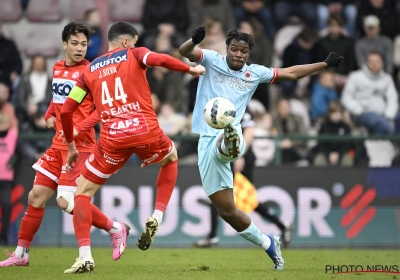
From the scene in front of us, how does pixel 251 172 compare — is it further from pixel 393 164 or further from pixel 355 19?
pixel 355 19

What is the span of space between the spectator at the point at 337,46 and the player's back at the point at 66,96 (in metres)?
7.93

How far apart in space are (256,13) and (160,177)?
346 inches

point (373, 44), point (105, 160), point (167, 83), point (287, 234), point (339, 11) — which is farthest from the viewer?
point (339, 11)

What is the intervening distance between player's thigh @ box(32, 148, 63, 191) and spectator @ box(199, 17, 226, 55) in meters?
7.16

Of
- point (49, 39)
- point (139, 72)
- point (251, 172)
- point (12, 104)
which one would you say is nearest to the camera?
point (139, 72)

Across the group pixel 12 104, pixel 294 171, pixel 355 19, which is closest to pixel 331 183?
pixel 294 171

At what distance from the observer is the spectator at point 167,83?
16078 mm

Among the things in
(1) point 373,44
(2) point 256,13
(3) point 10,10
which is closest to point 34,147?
(3) point 10,10

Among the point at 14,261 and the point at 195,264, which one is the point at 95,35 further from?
the point at 14,261

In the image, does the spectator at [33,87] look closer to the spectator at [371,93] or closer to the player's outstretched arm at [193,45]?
the spectator at [371,93]

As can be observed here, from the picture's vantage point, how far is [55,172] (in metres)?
9.55

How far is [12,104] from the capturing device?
15773 millimetres

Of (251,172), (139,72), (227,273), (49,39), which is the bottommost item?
(227,273)

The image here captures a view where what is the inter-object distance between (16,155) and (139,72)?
20.6 ft
